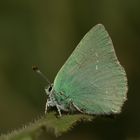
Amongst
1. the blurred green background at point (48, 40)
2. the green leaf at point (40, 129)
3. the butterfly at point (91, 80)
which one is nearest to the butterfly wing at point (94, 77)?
the butterfly at point (91, 80)

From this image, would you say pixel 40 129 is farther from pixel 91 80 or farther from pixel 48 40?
pixel 48 40

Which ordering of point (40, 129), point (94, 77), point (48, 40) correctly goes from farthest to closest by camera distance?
point (48, 40), point (94, 77), point (40, 129)

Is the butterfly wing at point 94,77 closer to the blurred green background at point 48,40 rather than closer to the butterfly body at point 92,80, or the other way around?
the butterfly body at point 92,80

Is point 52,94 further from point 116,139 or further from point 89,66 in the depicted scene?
point 116,139

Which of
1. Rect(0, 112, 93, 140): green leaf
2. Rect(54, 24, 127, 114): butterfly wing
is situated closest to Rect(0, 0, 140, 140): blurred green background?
Rect(54, 24, 127, 114): butterfly wing

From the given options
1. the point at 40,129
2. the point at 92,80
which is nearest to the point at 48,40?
the point at 92,80

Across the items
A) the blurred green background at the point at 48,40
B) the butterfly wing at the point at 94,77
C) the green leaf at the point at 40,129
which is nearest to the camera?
the green leaf at the point at 40,129

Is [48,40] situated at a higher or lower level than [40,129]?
higher
